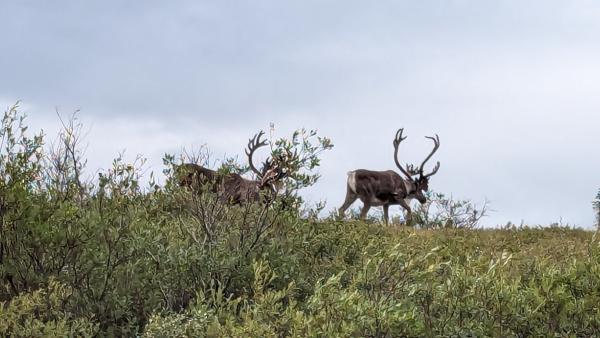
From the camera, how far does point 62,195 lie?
769 centimetres

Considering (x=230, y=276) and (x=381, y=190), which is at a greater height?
(x=381, y=190)

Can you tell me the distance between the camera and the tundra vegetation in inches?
207

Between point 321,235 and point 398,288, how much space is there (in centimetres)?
316

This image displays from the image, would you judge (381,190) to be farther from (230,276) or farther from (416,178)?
(230,276)

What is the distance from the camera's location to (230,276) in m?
6.79

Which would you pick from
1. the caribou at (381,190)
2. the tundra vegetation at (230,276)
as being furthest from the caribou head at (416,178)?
the tundra vegetation at (230,276)

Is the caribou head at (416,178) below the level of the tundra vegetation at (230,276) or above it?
above

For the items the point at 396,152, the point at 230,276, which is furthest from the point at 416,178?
the point at 230,276

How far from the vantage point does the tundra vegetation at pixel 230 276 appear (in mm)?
5254

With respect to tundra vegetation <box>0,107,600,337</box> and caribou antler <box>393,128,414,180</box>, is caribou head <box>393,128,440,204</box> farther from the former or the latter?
tundra vegetation <box>0,107,600,337</box>

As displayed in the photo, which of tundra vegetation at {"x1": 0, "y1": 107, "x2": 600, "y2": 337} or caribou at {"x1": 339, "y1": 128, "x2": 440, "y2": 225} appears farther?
caribou at {"x1": 339, "y1": 128, "x2": 440, "y2": 225}

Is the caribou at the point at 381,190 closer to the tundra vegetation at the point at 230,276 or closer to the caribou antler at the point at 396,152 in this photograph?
the caribou antler at the point at 396,152

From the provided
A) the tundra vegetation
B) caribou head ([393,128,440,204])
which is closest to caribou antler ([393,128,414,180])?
caribou head ([393,128,440,204])

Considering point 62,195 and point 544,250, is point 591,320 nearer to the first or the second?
point 62,195
